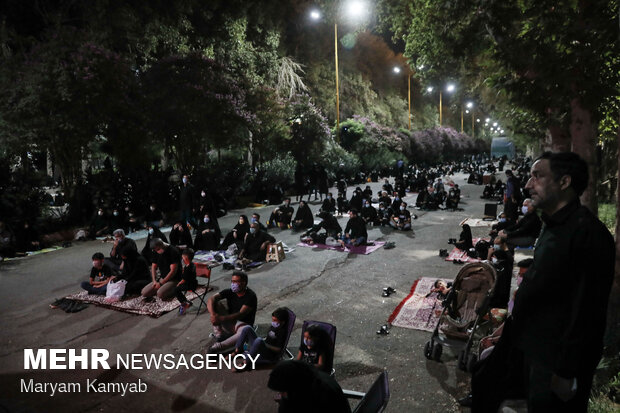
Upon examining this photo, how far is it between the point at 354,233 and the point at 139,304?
631 cm

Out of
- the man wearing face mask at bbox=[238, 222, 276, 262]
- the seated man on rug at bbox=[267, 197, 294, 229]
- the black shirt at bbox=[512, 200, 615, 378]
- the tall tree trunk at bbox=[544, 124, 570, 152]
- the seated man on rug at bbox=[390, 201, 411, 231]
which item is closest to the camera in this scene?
the black shirt at bbox=[512, 200, 615, 378]

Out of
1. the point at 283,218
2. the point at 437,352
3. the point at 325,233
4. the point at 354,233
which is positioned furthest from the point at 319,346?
the point at 283,218

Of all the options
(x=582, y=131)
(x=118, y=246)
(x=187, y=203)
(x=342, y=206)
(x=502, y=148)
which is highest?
(x=502, y=148)

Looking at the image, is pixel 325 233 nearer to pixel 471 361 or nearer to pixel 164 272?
pixel 164 272

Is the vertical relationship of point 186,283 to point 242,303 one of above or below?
below

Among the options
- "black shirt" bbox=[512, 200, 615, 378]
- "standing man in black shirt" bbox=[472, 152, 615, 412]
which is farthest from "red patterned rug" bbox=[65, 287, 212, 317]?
"black shirt" bbox=[512, 200, 615, 378]

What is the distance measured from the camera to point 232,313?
5879 mm

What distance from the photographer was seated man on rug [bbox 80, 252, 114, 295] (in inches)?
318

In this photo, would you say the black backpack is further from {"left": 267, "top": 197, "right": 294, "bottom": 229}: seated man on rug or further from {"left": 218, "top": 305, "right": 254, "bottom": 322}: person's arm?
{"left": 267, "top": 197, "right": 294, "bottom": 229}: seated man on rug

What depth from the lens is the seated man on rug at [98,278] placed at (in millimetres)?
8086

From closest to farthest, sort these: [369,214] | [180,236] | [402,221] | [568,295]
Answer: [568,295]
[180,236]
[402,221]
[369,214]

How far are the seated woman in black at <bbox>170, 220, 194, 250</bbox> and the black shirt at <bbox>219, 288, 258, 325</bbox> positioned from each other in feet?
17.8

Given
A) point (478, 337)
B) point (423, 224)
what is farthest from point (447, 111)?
point (478, 337)

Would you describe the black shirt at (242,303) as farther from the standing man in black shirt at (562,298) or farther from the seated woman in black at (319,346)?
the standing man in black shirt at (562,298)
